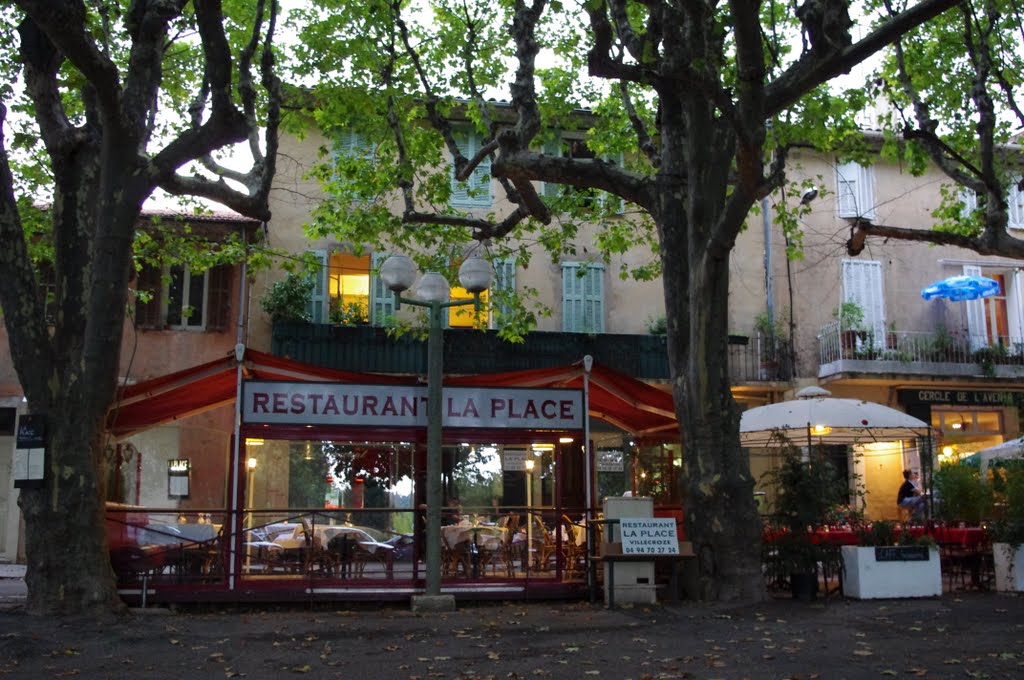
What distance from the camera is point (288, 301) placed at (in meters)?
21.4

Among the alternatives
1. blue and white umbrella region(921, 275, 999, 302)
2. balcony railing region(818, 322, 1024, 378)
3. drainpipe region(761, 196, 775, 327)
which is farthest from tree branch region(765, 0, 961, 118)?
drainpipe region(761, 196, 775, 327)

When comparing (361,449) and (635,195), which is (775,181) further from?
(361,449)

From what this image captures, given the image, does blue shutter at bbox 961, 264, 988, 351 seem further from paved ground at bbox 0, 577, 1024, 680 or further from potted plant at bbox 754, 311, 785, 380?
paved ground at bbox 0, 577, 1024, 680

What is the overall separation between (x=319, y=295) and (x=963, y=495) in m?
13.8

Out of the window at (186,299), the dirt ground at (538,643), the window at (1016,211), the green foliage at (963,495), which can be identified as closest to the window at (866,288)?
the window at (1016,211)

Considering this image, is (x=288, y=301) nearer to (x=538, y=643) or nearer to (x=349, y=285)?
(x=349, y=285)

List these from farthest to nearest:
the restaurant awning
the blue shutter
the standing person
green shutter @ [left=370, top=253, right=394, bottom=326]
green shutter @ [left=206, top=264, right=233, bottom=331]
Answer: the blue shutter → green shutter @ [left=370, top=253, right=394, bottom=326] → green shutter @ [left=206, top=264, right=233, bottom=331] → the standing person → the restaurant awning

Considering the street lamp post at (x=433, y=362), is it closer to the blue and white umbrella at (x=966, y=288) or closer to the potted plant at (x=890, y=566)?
the potted plant at (x=890, y=566)

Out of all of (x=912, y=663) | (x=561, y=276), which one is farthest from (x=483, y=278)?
(x=561, y=276)

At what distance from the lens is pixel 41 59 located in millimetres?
10977

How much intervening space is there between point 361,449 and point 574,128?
8.24 metres

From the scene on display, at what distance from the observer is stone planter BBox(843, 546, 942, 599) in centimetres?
1226

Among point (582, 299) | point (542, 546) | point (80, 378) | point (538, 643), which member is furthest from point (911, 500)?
point (80, 378)

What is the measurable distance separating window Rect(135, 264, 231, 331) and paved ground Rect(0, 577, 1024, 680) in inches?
424
